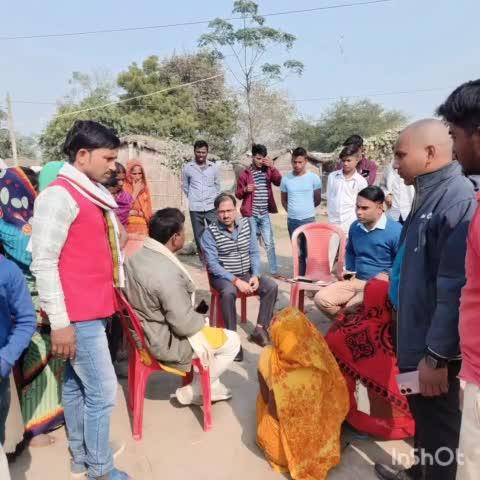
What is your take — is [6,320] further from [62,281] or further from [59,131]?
[59,131]

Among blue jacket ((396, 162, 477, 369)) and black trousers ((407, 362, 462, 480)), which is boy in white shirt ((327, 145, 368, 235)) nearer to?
blue jacket ((396, 162, 477, 369))

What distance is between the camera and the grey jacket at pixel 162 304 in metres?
2.43

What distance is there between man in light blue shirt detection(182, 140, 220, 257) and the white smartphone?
500 centimetres

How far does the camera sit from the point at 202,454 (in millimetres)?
2471

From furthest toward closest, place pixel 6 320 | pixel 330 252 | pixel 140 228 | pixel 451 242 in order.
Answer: pixel 330 252
pixel 140 228
pixel 6 320
pixel 451 242

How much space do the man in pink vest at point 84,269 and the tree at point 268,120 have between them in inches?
1019

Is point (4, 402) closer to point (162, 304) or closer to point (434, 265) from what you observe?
point (162, 304)

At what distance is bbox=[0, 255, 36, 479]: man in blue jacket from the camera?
5.83 ft

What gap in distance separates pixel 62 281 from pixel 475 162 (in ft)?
5.52

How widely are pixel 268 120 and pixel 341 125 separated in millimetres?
5270

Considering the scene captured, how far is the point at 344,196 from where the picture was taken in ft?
16.4

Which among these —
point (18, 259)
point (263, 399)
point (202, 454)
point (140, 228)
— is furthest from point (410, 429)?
point (140, 228)

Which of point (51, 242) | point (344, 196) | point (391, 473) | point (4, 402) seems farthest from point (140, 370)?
point (344, 196)

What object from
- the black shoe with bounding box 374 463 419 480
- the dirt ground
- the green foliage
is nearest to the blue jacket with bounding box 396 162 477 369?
the black shoe with bounding box 374 463 419 480
